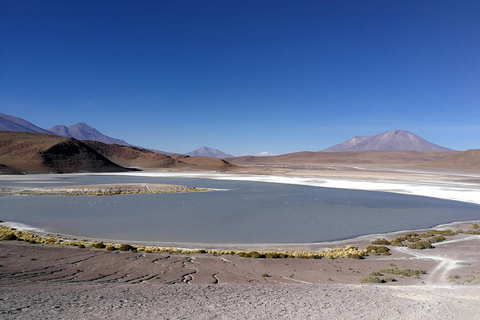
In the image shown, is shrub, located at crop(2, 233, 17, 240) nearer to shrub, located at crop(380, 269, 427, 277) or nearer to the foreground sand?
the foreground sand

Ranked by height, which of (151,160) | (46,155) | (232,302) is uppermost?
(151,160)

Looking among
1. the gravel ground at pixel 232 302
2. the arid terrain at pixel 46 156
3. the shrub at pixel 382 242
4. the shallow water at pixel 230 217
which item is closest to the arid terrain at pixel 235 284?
the gravel ground at pixel 232 302

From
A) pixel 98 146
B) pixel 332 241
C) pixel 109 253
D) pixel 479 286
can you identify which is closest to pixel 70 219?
pixel 109 253

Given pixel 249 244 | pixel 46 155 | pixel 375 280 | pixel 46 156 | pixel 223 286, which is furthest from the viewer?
pixel 46 155

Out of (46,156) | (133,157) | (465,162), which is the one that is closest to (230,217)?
(46,156)

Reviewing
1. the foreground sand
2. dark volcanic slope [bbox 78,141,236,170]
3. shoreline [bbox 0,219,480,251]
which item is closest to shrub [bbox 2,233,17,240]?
the foreground sand

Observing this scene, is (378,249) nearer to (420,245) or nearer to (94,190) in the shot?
(420,245)
